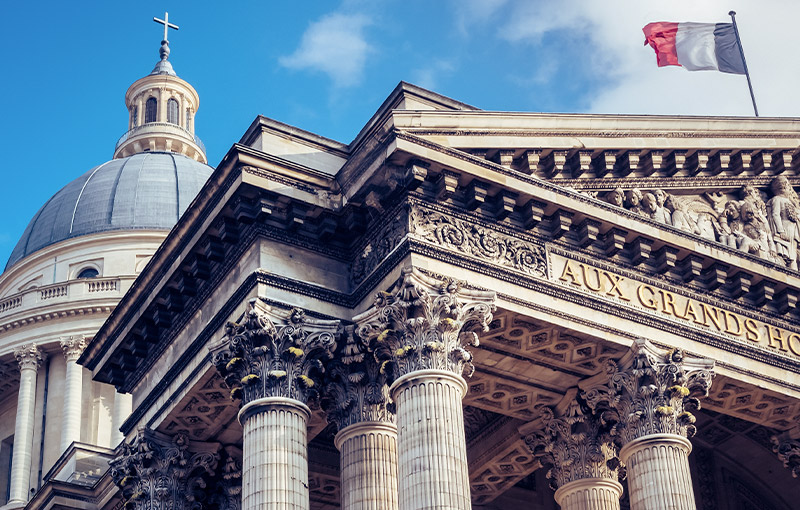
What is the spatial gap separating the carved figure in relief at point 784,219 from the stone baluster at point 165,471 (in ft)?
49.7

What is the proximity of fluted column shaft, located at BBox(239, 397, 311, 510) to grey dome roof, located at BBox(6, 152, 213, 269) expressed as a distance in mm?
47386

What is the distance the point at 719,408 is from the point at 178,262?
13716 millimetres

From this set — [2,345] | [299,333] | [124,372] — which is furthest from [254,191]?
[2,345]

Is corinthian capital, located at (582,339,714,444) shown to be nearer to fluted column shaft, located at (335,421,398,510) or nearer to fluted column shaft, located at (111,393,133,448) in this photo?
fluted column shaft, located at (335,421,398,510)

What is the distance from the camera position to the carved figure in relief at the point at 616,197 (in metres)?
34.5

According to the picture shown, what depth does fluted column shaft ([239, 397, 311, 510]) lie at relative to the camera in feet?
95.0

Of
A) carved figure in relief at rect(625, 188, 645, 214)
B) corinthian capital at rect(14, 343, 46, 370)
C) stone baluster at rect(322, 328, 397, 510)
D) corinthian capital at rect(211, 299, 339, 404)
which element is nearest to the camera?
corinthian capital at rect(211, 299, 339, 404)

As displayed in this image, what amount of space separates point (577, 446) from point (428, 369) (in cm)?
707

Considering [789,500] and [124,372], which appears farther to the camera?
[789,500]

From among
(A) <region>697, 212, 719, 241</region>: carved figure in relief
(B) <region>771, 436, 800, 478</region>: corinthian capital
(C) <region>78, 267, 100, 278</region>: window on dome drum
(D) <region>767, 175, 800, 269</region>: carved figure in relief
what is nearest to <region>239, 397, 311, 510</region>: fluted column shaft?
(A) <region>697, 212, 719, 241</region>: carved figure in relief

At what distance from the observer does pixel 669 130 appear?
1396 inches

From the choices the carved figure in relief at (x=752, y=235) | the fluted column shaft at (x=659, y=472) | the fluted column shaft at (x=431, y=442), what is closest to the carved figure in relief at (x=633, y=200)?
the carved figure in relief at (x=752, y=235)

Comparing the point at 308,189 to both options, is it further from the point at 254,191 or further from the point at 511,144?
the point at 511,144

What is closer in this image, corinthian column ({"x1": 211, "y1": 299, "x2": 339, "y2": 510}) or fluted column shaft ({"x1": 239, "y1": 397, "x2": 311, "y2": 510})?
fluted column shaft ({"x1": 239, "y1": 397, "x2": 311, "y2": 510})
